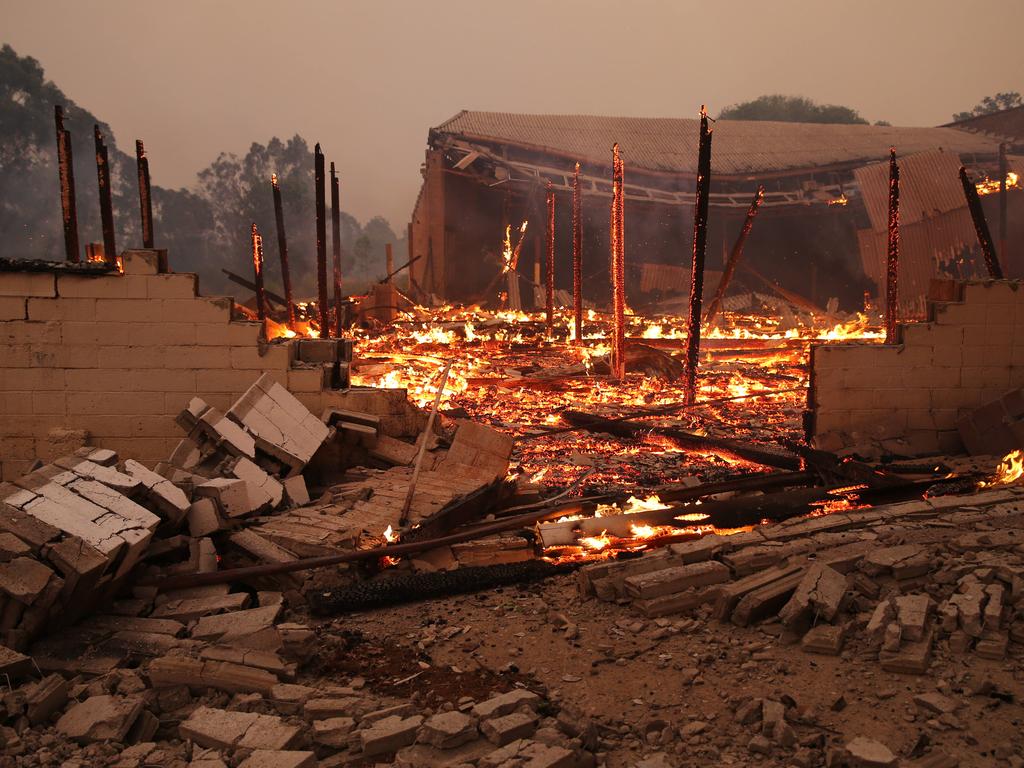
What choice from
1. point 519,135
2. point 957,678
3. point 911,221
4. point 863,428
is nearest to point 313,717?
point 957,678

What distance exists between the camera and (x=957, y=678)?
13.3 ft

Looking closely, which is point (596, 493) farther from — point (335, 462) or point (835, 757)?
point (835, 757)

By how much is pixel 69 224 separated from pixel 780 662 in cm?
1145

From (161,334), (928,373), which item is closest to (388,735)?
(161,334)

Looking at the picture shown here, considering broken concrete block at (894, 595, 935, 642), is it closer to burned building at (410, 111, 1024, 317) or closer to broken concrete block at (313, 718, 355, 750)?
broken concrete block at (313, 718, 355, 750)

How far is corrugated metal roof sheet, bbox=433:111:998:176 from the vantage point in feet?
97.3

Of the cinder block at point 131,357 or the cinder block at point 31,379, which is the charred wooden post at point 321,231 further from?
the cinder block at point 31,379

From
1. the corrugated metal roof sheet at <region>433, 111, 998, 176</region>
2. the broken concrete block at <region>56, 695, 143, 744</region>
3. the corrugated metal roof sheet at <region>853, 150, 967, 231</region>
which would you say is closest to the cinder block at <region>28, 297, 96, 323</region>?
the broken concrete block at <region>56, 695, 143, 744</region>

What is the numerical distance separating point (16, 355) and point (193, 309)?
1.97 meters

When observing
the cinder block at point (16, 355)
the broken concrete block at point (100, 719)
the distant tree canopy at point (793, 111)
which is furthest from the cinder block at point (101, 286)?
the distant tree canopy at point (793, 111)

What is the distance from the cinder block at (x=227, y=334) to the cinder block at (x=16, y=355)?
1824 mm

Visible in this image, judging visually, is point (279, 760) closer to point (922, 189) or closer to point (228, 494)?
point (228, 494)

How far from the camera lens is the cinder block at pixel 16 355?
Answer: 27.3 feet

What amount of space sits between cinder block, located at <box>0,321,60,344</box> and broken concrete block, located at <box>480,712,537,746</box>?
690 centimetres
